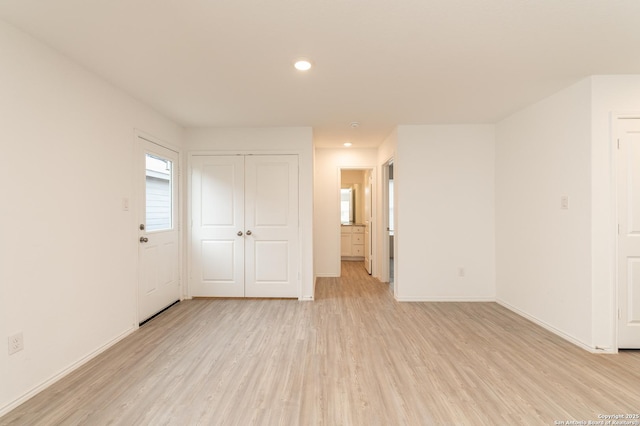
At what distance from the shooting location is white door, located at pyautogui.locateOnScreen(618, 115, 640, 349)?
2.67 metres

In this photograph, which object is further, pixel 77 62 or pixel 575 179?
pixel 575 179

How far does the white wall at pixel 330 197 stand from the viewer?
570 cm

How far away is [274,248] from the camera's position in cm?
431

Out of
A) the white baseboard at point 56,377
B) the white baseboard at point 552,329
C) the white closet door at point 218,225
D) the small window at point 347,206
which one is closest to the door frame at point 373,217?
the white closet door at point 218,225

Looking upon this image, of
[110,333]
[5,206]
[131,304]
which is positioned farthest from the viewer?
[131,304]

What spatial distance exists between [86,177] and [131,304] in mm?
1390

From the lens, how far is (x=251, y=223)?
4301mm

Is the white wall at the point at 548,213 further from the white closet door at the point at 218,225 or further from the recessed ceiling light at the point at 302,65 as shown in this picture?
the white closet door at the point at 218,225

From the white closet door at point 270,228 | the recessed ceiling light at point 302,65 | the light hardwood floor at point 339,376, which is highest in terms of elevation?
the recessed ceiling light at point 302,65

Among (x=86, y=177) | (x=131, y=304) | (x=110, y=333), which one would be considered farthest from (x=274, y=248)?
(x=86, y=177)

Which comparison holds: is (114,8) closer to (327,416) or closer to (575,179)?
(327,416)

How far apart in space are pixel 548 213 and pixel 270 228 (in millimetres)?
3367

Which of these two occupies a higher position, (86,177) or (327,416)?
(86,177)

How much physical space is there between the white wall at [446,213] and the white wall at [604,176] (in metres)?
1.51
